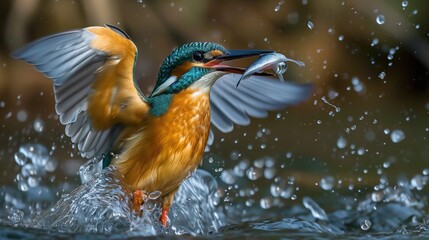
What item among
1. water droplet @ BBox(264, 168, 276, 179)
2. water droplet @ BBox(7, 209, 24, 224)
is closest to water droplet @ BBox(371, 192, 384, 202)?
water droplet @ BBox(264, 168, 276, 179)

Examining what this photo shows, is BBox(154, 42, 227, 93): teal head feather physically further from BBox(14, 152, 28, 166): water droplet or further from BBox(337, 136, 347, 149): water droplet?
BBox(337, 136, 347, 149): water droplet

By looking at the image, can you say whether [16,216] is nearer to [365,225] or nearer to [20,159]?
[20,159]

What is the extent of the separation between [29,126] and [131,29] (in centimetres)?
128

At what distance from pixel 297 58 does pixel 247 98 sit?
3.20 meters

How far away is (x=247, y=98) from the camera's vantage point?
3840mm

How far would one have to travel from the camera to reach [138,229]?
3209 millimetres

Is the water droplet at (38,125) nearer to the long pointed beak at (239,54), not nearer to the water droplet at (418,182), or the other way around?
the water droplet at (418,182)

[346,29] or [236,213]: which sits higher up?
[346,29]

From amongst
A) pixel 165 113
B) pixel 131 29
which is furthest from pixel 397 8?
pixel 165 113

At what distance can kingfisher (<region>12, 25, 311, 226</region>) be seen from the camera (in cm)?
321

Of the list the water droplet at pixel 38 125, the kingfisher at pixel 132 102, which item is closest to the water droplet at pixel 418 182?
the kingfisher at pixel 132 102

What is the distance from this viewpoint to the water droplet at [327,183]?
15.8 feet

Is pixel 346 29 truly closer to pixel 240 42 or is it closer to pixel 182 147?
pixel 240 42

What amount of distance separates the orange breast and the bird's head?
36 mm
